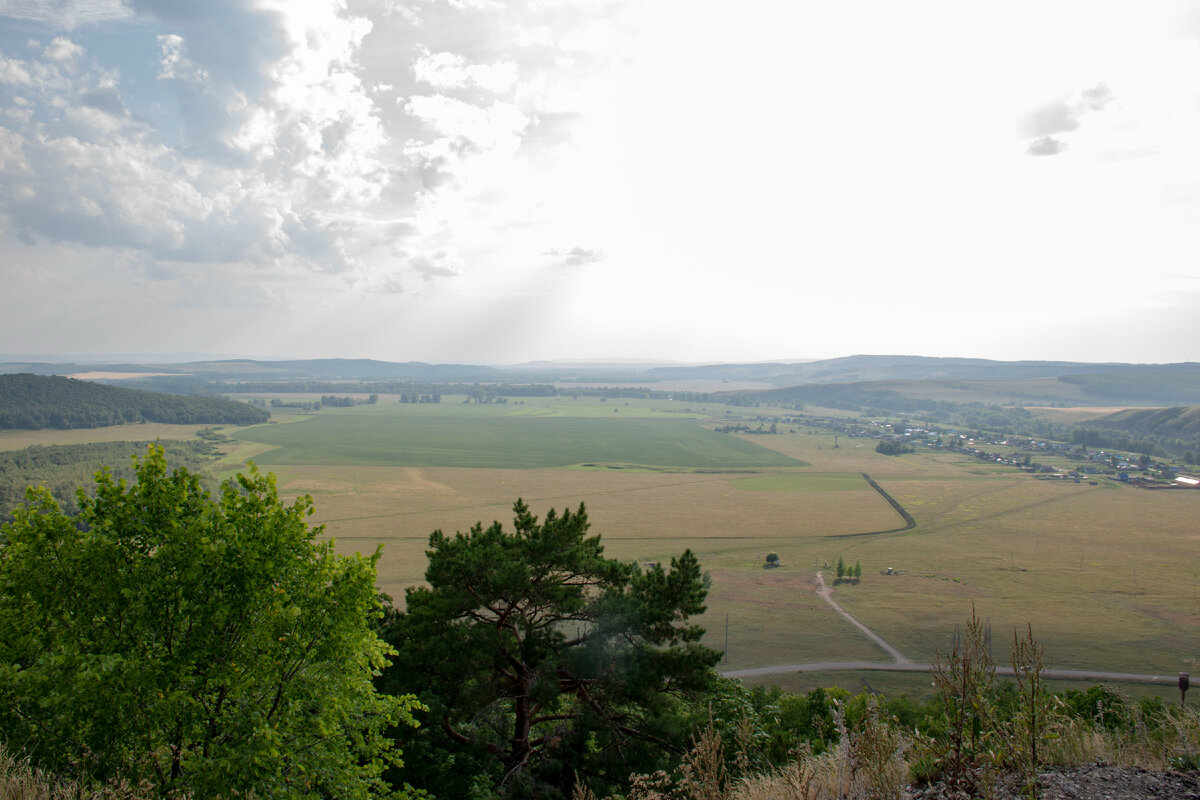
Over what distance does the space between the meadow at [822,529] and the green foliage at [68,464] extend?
37.4ft

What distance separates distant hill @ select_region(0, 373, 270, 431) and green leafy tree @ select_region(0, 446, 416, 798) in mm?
183886

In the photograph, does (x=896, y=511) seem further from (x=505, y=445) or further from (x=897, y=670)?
(x=505, y=445)

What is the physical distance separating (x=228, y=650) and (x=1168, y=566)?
284 ft

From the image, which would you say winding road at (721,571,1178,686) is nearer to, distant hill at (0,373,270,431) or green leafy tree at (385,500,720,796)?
green leafy tree at (385,500,720,796)

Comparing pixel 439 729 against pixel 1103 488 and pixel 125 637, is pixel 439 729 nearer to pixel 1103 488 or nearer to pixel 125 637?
pixel 125 637

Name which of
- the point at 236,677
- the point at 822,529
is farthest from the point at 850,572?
the point at 236,677

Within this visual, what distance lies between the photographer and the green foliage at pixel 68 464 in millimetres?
73500

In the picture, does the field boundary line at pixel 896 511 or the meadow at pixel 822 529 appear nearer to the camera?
the meadow at pixel 822 529

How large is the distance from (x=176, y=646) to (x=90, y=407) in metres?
198

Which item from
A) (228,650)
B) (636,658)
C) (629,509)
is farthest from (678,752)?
(629,509)

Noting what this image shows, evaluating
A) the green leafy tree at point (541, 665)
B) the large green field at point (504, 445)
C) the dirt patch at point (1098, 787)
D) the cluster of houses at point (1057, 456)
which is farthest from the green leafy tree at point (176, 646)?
the cluster of houses at point (1057, 456)

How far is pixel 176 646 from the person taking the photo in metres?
8.88

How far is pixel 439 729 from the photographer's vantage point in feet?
53.5

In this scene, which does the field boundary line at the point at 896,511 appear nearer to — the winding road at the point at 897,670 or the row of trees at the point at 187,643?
the winding road at the point at 897,670
